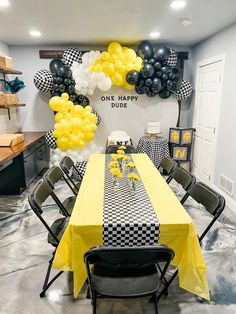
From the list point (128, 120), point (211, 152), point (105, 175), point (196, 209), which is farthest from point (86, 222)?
point (128, 120)

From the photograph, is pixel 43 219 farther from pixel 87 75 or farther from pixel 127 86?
pixel 127 86

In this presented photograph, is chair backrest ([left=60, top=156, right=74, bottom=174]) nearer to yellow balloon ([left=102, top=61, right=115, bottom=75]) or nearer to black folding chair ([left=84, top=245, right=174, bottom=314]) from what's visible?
black folding chair ([left=84, top=245, right=174, bottom=314])

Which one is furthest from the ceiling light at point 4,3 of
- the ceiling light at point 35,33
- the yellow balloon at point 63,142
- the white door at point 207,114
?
the white door at point 207,114

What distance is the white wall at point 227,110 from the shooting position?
10.3 ft

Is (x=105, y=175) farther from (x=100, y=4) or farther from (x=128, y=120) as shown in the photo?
(x=128, y=120)

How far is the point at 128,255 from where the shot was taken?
1195 mm

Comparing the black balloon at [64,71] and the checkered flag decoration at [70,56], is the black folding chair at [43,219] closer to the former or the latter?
the black balloon at [64,71]

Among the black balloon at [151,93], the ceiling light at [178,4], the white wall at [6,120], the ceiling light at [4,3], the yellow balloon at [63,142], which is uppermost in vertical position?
the ceiling light at [178,4]

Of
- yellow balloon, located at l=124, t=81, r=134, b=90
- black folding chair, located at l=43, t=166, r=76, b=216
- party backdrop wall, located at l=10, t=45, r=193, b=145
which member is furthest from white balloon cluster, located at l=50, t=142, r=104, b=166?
black folding chair, located at l=43, t=166, r=76, b=216

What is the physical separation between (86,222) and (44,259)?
1043 mm

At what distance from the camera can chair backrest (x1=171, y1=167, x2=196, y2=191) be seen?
6.82ft

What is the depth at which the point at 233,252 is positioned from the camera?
7.43 ft

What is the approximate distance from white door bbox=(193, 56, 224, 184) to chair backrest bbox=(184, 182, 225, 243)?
2079 mm

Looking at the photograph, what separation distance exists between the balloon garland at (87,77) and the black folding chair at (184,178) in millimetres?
1980
